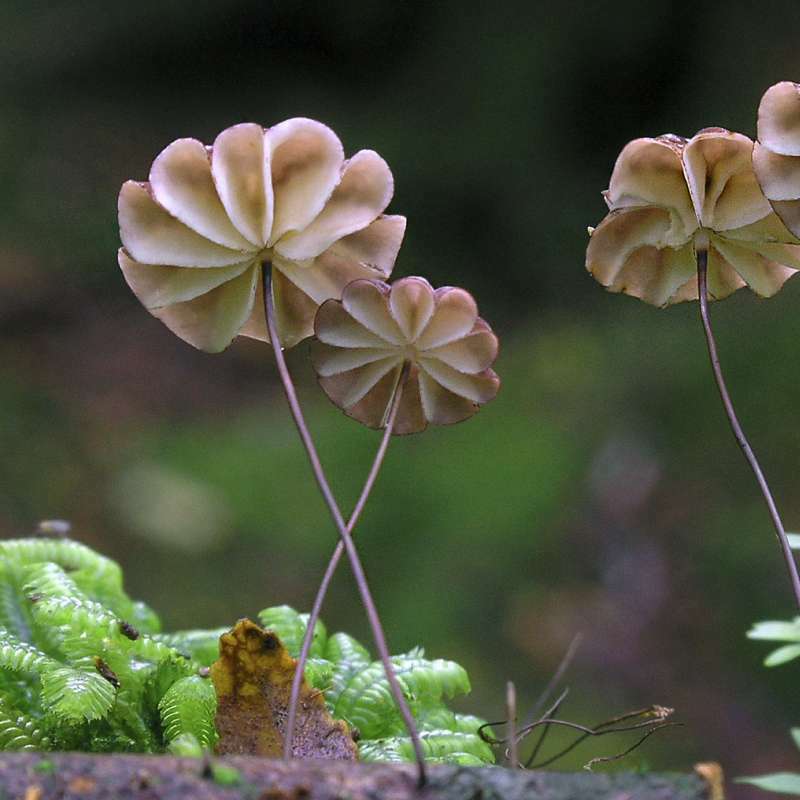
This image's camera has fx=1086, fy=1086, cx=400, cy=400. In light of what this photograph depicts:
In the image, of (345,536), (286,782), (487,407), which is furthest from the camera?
(487,407)

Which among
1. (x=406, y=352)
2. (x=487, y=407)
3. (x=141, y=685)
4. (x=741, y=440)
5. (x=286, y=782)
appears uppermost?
(x=487, y=407)

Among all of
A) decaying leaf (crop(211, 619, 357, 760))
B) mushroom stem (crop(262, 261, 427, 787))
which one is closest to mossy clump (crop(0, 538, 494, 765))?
decaying leaf (crop(211, 619, 357, 760))

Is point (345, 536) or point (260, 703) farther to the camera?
point (260, 703)

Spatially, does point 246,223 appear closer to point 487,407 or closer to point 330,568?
point 330,568

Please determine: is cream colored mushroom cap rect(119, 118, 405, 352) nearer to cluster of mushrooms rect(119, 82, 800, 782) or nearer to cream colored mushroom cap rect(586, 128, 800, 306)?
cluster of mushrooms rect(119, 82, 800, 782)

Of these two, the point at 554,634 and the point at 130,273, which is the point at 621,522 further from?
the point at 130,273

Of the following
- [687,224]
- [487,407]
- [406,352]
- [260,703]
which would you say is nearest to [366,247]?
[406,352]

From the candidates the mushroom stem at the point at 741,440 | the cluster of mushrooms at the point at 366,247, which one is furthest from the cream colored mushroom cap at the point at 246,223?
the mushroom stem at the point at 741,440

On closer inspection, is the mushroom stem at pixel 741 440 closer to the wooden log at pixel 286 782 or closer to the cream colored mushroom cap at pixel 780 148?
the cream colored mushroom cap at pixel 780 148

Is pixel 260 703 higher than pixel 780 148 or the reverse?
the reverse
